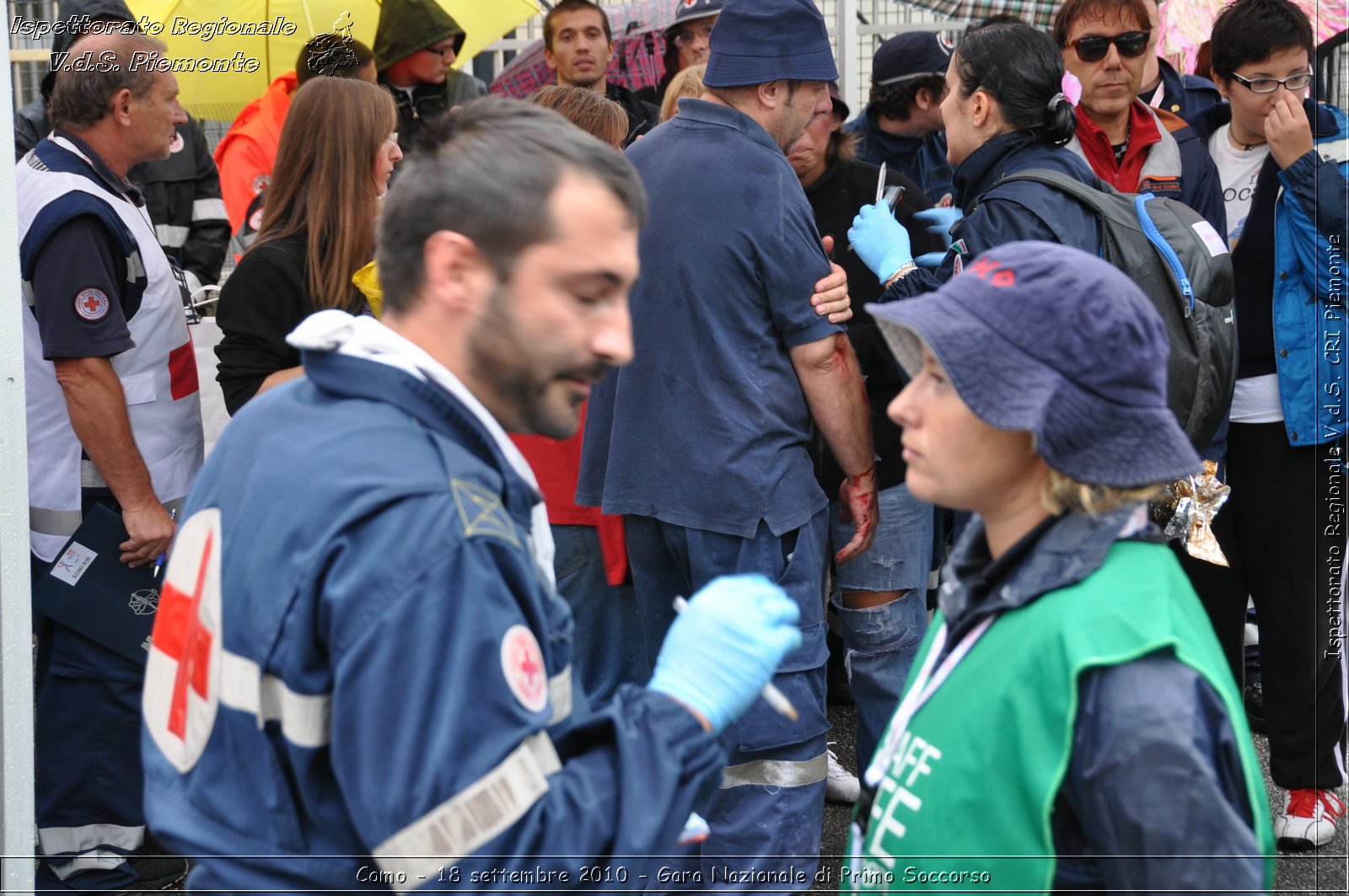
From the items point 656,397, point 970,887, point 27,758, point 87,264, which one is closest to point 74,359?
point 87,264

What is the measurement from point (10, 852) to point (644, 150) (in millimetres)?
2127

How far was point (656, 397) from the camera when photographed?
10.3 feet

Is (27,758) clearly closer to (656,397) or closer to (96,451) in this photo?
(96,451)

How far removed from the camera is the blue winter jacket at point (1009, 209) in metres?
3.09

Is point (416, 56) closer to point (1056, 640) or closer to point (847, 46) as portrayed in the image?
point (847, 46)

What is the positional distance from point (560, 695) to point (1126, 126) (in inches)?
129

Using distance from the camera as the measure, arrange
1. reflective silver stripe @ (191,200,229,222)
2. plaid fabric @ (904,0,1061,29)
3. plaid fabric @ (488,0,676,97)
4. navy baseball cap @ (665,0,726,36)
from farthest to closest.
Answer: plaid fabric @ (488,0,676,97) → reflective silver stripe @ (191,200,229,222) → plaid fabric @ (904,0,1061,29) → navy baseball cap @ (665,0,726,36)

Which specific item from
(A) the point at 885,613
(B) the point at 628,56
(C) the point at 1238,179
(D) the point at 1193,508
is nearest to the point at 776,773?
(A) the point at 885,613

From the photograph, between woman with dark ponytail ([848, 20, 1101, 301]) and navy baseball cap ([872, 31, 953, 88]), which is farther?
navy baseball cap ([872, 31, 953, 88])

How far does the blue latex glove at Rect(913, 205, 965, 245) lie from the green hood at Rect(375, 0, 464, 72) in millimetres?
2318

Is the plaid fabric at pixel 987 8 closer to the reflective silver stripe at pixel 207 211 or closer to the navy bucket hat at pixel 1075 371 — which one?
the reflective silver stripe at pixel 207 211

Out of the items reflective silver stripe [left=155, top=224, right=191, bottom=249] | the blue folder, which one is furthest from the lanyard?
reflective silver stripe [left=155, top=224, right=191, bottom=249]

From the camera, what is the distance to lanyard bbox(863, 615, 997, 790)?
5.46ft

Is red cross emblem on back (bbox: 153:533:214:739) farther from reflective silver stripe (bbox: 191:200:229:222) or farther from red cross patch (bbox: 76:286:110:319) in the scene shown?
reflective silver stripe (bbox: 191:200:229:222)
